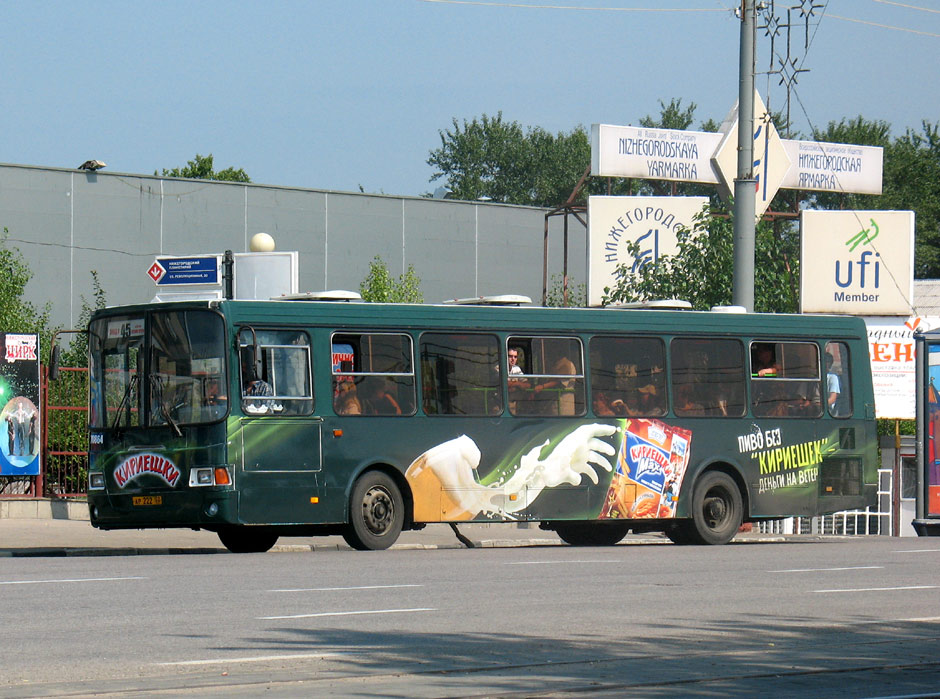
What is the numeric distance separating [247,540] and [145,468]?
183 centimetres

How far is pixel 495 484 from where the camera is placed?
18906mm

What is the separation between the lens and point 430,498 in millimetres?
18391

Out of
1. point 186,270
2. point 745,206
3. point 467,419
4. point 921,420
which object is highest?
point 745,206

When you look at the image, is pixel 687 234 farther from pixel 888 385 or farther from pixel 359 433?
pixel 359 433

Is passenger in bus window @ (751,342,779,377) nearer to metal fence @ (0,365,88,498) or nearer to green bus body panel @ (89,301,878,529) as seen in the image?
green bus body panel @ (89,301,878,529)

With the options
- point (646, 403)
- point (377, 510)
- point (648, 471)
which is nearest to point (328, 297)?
point (377, 510)

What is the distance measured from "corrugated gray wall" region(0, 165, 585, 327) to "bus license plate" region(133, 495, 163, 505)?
22678 mm

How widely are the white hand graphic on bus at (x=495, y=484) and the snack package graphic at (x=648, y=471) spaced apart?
25 centimetres

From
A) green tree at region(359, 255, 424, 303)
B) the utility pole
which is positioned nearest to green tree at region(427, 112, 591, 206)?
green tree at region(359, 255, 424, 303)

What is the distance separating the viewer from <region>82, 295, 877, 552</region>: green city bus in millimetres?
17391

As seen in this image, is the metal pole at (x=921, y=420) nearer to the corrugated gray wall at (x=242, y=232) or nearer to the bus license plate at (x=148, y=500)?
the bus license plate at (x=148, y=500)

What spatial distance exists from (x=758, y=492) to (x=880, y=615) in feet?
30.8

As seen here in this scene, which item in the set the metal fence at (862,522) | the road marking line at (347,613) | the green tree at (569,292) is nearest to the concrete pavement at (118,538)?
the metal fence at (862,522)

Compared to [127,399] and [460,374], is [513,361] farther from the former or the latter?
[127,399]
